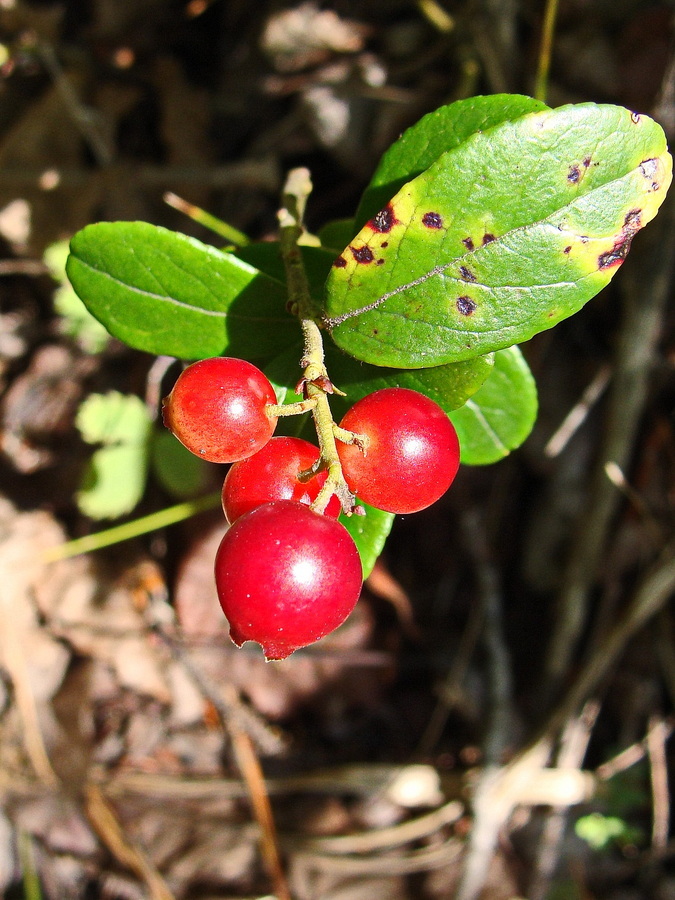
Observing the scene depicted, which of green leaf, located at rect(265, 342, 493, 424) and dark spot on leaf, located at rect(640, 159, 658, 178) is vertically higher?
dark spot on leaf, located at rect(640, 159, 658, 178)

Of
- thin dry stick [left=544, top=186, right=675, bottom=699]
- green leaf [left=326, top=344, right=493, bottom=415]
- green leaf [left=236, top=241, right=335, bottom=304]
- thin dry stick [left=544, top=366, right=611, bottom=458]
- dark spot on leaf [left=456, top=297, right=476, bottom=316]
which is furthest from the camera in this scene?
thin dry stick [left=544, top=366, right=611, bottom=458]

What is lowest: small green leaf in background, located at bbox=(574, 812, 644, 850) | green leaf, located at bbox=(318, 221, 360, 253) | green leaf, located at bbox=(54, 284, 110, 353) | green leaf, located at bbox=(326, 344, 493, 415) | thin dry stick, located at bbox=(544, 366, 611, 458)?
small green leaf in background, located at bbox=(574, 812, 644, 850)

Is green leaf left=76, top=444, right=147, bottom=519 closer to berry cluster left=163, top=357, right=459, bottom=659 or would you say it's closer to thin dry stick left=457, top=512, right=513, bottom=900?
thin dry stick left=457, top=512, right=513, bottom=900

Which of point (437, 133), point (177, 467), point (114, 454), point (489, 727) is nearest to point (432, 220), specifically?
point (437, 133)

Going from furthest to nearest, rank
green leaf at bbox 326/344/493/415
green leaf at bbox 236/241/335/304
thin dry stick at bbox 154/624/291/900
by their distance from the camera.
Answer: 1. thin dry stick at bbox 154/624/291/900
2. green leaf at bbox 236/241/335/304
3. green leaf at bbox 326/344/493/415

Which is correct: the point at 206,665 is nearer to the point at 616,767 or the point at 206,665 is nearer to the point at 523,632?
the point at 523,632

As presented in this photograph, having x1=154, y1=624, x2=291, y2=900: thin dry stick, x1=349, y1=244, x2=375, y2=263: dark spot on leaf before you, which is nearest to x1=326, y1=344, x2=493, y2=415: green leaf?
x1=349, y1=244, x2=375, y2=263: dark spot on leaf

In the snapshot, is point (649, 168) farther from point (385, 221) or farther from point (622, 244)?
point (385, 221)
